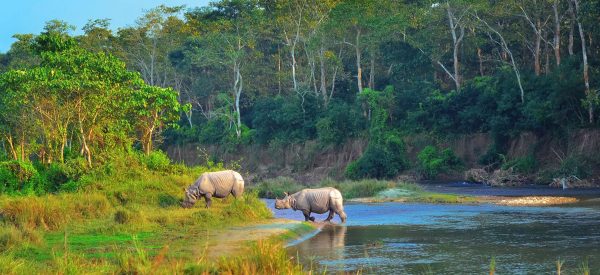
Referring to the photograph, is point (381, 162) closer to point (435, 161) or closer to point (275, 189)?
point (435, 161)

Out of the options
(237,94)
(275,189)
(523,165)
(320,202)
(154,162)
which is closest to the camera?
(320,202)

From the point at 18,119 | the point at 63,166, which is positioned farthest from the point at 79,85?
the point at 18,119

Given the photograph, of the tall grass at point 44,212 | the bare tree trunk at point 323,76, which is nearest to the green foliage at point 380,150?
the bare tree trunk at point 323,76

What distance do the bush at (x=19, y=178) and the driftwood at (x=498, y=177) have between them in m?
24.3

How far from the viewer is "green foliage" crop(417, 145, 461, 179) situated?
50.4 meters

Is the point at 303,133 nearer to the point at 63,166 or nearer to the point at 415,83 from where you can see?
the point at 415,83

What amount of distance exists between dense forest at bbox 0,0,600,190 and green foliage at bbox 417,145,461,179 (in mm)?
122

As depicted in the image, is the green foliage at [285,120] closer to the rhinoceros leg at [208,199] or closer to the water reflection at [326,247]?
the rhinoceros leg at [208,199]

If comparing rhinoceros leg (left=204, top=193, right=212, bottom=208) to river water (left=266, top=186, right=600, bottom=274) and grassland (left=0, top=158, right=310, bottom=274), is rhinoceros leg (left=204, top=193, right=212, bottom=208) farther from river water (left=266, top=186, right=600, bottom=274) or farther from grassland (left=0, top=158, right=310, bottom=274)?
river water (left=266, top=186, right=600, bottom=274)

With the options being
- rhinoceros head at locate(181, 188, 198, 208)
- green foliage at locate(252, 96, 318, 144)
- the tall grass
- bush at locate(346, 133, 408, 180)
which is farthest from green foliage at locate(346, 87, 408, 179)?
the tall grass

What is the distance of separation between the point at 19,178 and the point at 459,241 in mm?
15707

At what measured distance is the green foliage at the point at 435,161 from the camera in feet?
165

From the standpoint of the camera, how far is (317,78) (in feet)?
221

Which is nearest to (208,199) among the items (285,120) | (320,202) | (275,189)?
(320,202)
